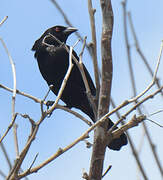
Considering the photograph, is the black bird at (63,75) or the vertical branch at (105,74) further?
the black bird at (63,75)

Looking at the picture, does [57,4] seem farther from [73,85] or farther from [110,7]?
[73,85]

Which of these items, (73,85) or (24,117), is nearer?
(24,117)

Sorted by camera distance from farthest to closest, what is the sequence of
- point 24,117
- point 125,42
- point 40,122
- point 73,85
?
point 73,85, point 125,42, point 24,117, point 40,122

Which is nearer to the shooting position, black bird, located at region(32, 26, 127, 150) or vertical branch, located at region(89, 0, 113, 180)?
vertical branch, located at region(89, 0, 113, 180)

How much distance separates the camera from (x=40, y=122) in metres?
1.96

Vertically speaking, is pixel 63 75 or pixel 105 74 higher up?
pixel 105 74

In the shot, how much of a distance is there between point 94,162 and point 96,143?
0.15 meters

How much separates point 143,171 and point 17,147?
0.97 metres

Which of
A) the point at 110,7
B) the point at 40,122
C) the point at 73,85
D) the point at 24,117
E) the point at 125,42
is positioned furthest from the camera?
the point at 73,85

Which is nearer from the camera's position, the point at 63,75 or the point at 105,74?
the point at 105,74

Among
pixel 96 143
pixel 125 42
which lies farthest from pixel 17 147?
pixel 125 42

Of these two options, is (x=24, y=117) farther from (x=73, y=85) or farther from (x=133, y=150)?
(x=73, y=85)

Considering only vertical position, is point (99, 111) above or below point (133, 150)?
above

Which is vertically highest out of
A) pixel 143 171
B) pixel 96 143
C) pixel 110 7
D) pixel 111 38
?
pixel 110 7
